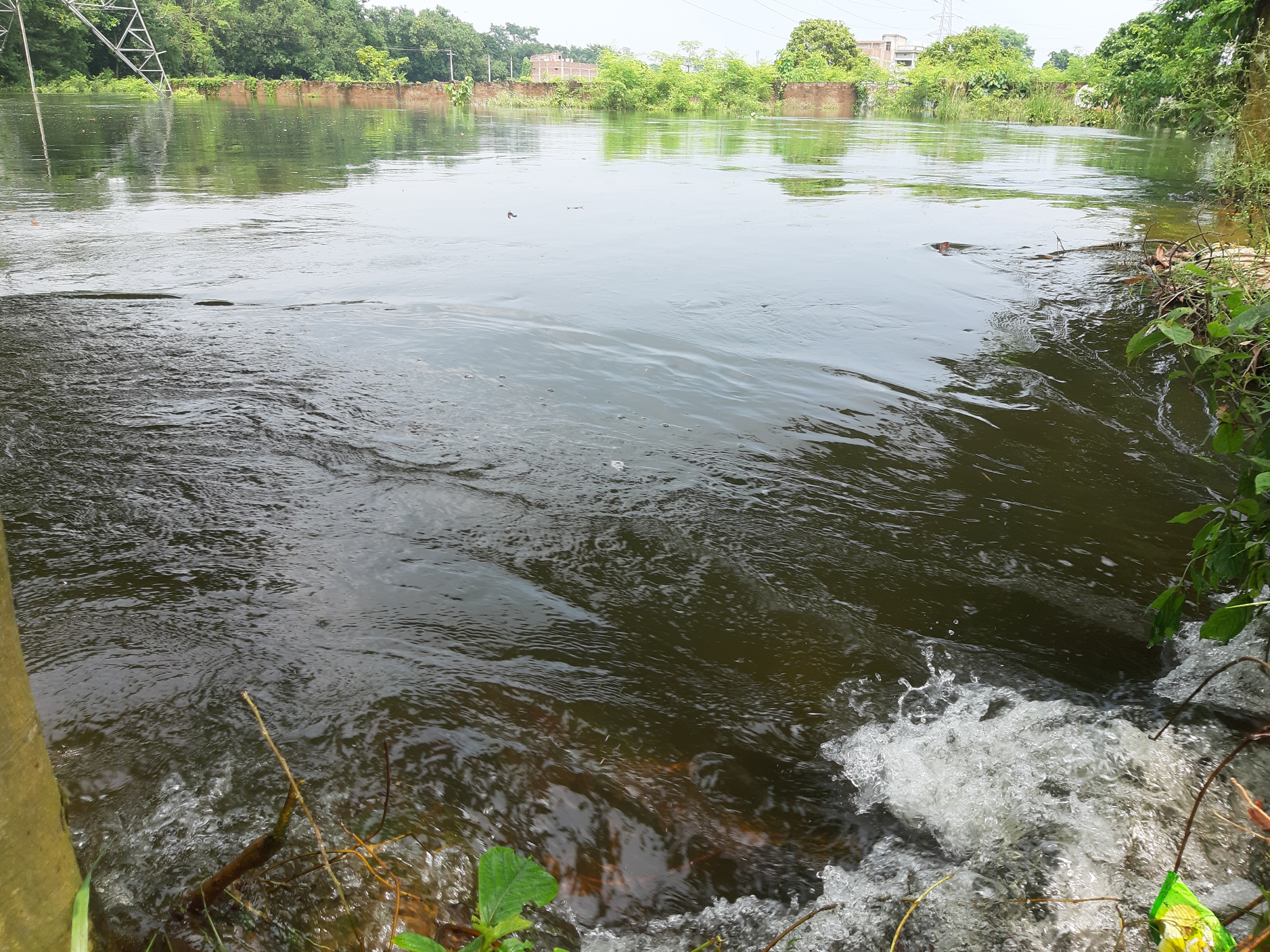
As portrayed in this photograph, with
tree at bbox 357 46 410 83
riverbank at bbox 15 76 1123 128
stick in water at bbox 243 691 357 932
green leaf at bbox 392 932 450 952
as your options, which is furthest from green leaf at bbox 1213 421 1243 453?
tree at bbox 357 46 410 83

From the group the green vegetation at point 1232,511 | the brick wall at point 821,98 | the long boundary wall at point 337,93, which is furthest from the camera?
the brick wall at point 821,98

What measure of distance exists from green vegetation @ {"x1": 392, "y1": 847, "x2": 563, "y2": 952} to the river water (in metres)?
0.37

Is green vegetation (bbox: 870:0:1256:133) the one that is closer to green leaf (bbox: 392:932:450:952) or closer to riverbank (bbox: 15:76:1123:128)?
riverbank (bbox: 15:76:1123:128)

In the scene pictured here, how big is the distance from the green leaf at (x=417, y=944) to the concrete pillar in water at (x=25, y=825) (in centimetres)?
39

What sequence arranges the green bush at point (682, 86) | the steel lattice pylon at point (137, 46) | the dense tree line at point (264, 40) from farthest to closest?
the green bush at point (682, 86) < the dense tree line at point (264, 40) < the steel lattice pylon at point (137, 46)

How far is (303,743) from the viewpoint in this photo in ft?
5.90

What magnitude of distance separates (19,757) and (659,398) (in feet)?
10.7

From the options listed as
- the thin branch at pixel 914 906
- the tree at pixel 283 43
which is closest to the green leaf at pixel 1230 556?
the thin branch at pixel 914 906

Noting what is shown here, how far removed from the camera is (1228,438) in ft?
5.97

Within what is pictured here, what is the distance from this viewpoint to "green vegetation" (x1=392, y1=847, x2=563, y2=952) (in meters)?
1.10

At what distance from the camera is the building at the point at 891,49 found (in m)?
129

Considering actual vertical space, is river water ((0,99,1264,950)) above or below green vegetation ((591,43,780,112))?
below

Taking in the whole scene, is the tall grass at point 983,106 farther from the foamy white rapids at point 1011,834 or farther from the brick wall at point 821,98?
the foamy white rapids at point 1011,834

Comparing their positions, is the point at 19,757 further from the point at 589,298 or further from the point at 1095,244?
the point at 1095,244
